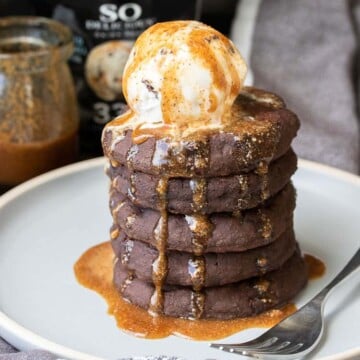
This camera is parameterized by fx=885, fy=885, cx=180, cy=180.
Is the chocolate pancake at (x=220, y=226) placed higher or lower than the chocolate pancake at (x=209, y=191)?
lower

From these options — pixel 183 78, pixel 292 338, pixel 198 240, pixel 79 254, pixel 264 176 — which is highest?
pixel 183 78

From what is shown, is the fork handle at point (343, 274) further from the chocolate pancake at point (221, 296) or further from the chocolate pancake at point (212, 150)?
the chocolate pancake at point (212, 150)

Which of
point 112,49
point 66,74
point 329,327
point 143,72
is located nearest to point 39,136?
point 66,74

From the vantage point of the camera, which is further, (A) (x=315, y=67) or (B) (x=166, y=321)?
(A) (x=315, y=67)

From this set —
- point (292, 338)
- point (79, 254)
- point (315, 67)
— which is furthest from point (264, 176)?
point (315, 67)

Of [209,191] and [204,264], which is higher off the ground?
[209,191]

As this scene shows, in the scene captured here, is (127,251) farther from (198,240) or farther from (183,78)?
(183,78)

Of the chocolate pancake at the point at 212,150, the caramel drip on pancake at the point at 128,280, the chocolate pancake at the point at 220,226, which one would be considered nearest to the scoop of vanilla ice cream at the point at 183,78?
the chocolate pancake at the point at 212,150

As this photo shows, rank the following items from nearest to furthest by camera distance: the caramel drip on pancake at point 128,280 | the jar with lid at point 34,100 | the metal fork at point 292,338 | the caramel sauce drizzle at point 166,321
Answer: the metal fork at point 292,338 < the caramel sauce drizzle at point 166,321 < the caramel drip on pancake at point 128,280 < the jar with lid at point 34,100
